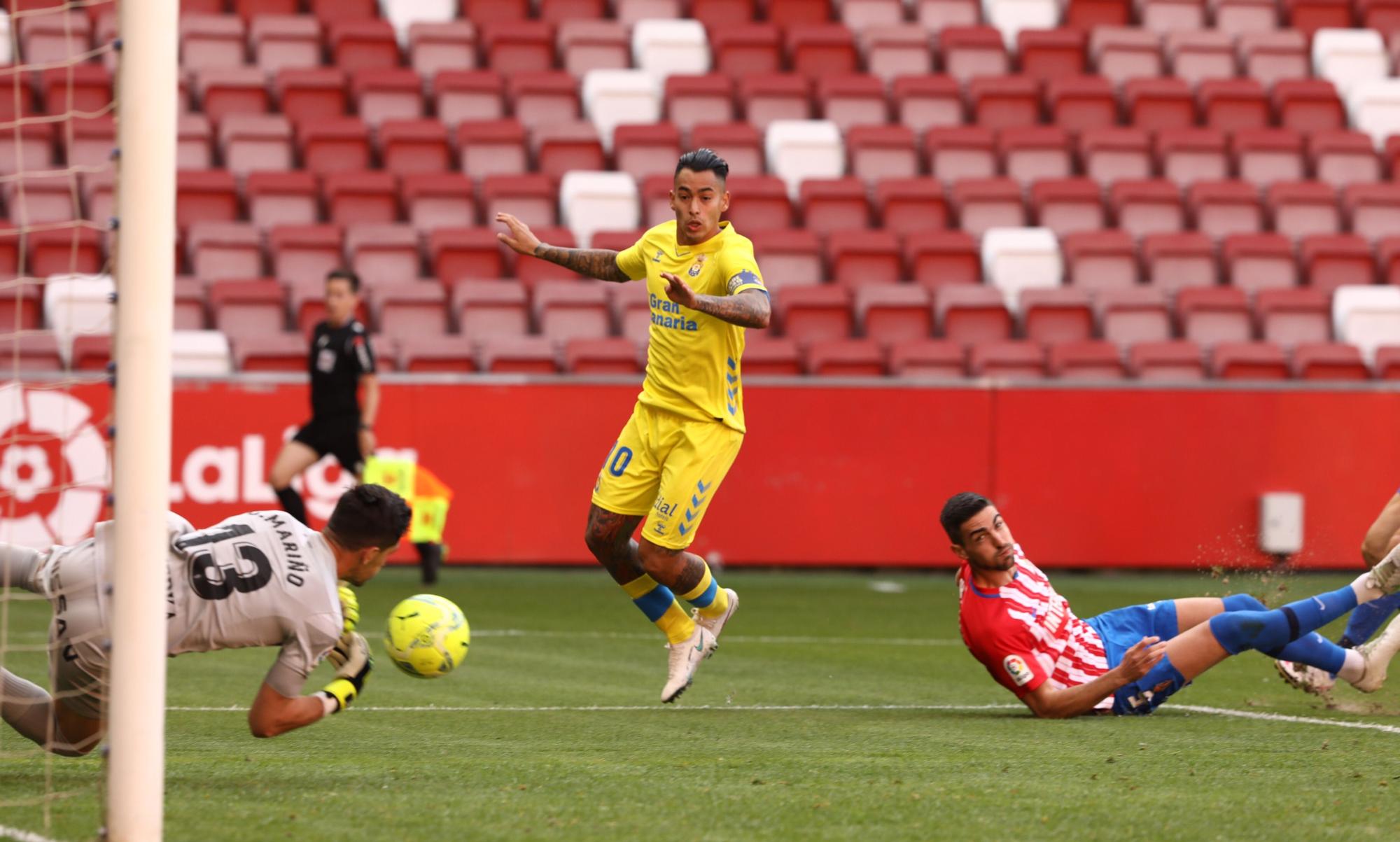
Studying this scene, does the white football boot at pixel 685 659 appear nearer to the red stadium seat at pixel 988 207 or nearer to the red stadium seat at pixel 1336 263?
the red stadium seat at pixel 988 207

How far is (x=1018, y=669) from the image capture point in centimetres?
623

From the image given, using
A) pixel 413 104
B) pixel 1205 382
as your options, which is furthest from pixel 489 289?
pixel 1205 382

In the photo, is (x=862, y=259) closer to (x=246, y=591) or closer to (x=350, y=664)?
(x=350, y=664)

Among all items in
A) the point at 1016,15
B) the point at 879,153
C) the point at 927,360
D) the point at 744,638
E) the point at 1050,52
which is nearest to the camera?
the point at 744,638

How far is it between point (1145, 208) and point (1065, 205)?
75 cm

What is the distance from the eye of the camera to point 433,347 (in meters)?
14.0

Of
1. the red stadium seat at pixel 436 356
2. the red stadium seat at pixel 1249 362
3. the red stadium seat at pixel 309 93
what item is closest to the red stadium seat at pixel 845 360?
the red stadium seat at pixel 436 356

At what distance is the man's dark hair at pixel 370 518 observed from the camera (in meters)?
4.87

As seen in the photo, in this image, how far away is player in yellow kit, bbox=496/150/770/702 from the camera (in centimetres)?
697

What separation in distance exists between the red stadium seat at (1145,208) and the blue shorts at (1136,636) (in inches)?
408

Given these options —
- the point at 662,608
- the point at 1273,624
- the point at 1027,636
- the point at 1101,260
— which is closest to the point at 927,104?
the point at 1101,260

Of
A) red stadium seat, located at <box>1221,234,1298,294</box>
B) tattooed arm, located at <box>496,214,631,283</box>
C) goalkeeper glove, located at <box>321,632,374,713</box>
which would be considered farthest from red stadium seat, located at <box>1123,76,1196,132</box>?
goalkeeper glove, located at <box>321,632,374,713</box>

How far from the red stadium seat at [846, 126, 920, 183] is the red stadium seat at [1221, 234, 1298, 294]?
3085 millimetres

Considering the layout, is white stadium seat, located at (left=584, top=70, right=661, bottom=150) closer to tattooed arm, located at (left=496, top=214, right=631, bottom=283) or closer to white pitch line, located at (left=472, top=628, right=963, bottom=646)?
white pitch line, located at (left=472, top=628, right=963, bottom=646)
